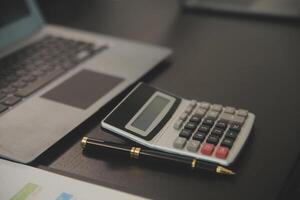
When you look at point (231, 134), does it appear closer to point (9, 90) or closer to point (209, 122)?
point (209, 122)

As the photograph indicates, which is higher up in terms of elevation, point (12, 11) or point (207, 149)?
point (12, 11)

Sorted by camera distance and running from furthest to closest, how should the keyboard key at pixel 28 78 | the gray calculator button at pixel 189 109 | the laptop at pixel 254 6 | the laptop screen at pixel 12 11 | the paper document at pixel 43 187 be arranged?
the laptop at pixel 254 6, the laptop screen at pixel 12 11, the keyboard key at pixel 28 78, the gray calculator button at pixel 189 109, the paper document at pixel 43 187

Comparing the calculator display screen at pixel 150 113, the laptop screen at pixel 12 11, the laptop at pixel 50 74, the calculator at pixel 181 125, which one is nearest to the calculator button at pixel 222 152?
the calculator at pixel 181 125

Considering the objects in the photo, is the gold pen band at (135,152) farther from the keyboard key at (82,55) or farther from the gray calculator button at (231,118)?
the keyboard key at (82,55)

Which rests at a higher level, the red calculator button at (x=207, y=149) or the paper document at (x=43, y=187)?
the red calculator button at (x=207, y=149)

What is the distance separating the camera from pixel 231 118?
0.58 metres

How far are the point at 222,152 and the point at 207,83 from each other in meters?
0.24

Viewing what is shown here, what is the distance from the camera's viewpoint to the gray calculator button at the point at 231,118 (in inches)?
22.8

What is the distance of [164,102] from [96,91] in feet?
0.40

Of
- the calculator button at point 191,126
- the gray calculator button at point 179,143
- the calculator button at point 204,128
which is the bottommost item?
the gray calculator button at point 179,143

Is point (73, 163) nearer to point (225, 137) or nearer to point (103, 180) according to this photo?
point (103, 180)

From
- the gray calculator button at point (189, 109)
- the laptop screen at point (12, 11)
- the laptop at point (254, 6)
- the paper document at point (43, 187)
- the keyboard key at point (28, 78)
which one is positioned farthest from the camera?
the laptop at point (254, 6)

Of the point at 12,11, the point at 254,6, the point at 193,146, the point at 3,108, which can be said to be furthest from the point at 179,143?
the point at 254,6

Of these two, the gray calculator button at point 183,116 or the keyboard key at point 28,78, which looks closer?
the gray calculator button at point 183,116
